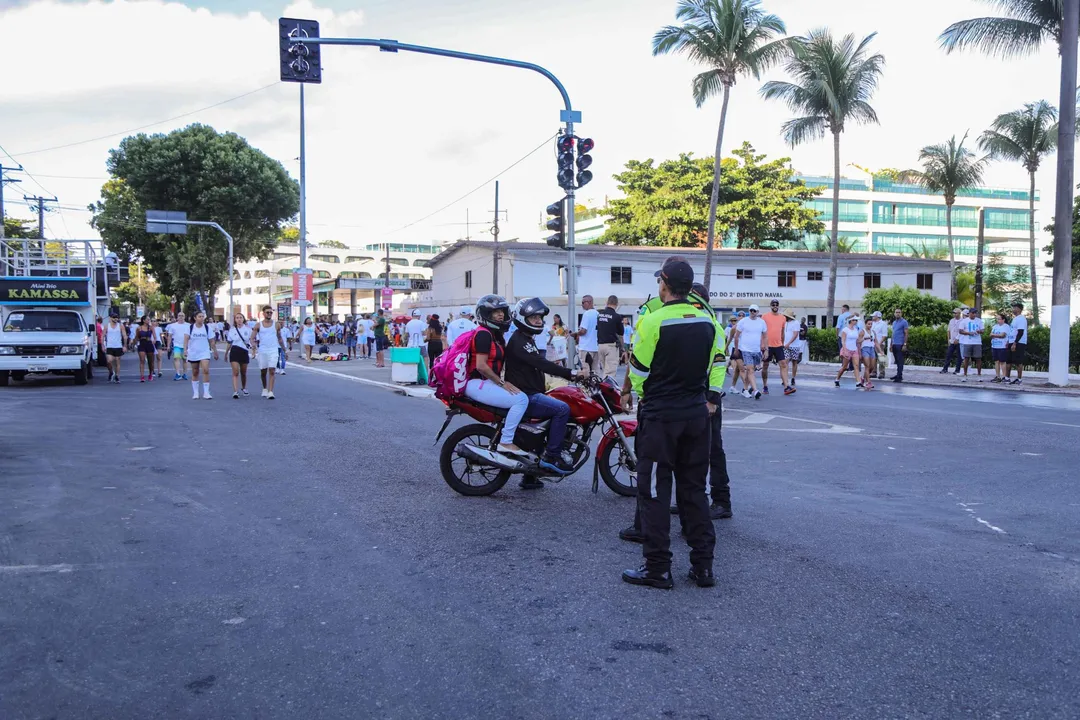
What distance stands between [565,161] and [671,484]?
35.6 feet

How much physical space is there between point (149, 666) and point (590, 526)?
10.5 ft

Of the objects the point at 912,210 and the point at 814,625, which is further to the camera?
the point at 912,210

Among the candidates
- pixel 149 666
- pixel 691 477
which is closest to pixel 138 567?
pixel 149 666

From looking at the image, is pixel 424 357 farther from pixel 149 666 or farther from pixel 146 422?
pixel 149 666

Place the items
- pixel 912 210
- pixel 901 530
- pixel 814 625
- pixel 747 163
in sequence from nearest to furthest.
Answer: pixel 814 625 → pixel 901 530 → pixel 747 163 → pixel 912 210

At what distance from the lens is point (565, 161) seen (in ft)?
48.9

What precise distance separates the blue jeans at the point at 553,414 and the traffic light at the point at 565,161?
8580mm

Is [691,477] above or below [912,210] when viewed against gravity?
below

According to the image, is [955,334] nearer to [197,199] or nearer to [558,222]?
[558,222]

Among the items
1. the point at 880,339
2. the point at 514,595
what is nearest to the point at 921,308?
the point at 880,339

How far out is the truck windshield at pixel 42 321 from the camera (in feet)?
65.8

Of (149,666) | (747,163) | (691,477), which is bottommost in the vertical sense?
(149,666)

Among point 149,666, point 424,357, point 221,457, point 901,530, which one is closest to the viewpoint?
point 149,666

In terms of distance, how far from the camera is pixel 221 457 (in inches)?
369
